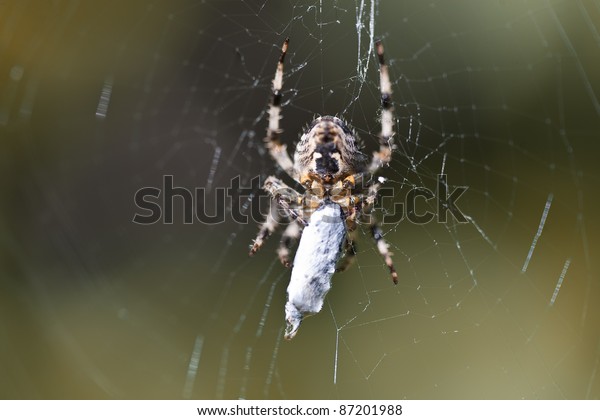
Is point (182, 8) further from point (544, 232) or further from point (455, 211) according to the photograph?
point (544, 232)

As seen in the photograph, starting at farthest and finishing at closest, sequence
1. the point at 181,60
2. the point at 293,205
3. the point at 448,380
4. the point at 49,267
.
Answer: the point at 181,60
the point at 49,267
the point at 448,380
the point at 293,205

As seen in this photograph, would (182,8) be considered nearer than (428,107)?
No

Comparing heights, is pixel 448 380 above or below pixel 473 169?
below

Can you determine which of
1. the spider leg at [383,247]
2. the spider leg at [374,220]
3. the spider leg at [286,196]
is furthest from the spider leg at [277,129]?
the spider leg at [383,247]

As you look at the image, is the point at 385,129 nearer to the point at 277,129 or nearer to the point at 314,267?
the point at 277,129

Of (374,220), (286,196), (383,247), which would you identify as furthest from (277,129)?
(383,247)

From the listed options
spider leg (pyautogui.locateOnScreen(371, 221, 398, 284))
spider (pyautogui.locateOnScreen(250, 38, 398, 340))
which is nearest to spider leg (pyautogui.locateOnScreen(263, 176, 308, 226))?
spider (pyautogui.locateOnScreen(250, 38, 398, 340))

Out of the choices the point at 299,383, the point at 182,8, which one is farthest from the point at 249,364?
the point at 182,8

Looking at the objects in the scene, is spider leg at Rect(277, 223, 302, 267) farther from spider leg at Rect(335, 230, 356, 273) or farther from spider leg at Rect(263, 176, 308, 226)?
spider leg at Rect(335, 230, 356, 273)

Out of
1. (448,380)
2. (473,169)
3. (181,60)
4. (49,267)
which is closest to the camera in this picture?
(448,380)
